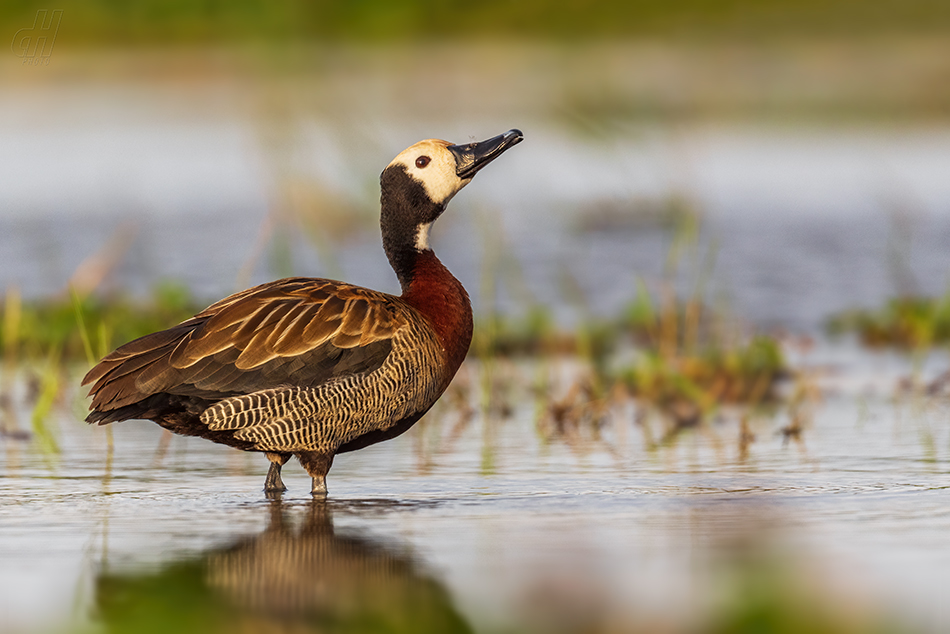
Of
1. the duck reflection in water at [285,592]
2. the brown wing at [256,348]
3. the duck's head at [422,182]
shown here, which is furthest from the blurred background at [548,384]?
the brown wing at [256,348]

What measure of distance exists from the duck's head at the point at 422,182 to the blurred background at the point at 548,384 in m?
0.13

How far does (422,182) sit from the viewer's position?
768 cm

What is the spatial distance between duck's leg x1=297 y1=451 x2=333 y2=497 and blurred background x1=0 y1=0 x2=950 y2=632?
0.37 feet

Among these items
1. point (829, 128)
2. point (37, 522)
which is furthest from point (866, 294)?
point (829, 128)

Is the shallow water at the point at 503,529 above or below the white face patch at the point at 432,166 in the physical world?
below

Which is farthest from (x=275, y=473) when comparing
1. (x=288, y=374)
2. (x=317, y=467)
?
(x=288, y=374)

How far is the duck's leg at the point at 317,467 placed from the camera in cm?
691

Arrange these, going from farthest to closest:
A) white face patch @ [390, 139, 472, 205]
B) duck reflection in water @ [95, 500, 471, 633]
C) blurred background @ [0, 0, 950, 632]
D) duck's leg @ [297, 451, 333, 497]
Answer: white face patch @ [390, 139, 472, 205]
duck's leg @ [297, 451, 333, 497]
blurred background @ [0, 0, 950, 632]
duck reflection in water @ [95, 500, 471, 633]

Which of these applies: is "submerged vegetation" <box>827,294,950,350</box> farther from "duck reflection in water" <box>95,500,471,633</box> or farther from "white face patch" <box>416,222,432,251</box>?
"duck reflection in water" <box>95,500,471,633</box>

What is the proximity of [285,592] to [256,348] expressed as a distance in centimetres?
196

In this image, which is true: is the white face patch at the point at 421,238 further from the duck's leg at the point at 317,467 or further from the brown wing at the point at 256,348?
the duck's leg at the point at 317,467

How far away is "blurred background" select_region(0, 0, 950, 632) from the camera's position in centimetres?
510

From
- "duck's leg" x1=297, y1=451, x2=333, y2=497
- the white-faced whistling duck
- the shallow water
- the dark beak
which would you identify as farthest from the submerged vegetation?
"duck's leg" x1=297, y1=451, x2=333, y2=497

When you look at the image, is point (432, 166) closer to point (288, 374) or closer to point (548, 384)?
point (288, 374)
